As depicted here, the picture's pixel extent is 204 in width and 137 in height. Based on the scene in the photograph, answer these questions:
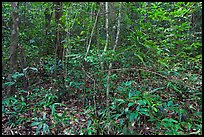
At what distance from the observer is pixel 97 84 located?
158 inches

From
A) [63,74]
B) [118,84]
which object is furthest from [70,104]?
[118,84]

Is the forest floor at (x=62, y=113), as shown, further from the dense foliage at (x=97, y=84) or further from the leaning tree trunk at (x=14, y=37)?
the leaning tree trunk at (x=14, y=37)

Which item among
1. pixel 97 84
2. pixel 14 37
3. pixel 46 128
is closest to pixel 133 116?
pixel 97 84

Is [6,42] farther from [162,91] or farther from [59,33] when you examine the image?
[162,91]

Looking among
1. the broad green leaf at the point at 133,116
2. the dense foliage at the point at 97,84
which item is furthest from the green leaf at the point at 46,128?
the broad green leaf at the point at 133,116

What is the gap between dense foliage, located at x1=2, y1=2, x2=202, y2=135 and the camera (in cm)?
327

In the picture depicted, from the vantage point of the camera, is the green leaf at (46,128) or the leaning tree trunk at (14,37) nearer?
the green leaf at (46,128)

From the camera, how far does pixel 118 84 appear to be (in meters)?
4.30

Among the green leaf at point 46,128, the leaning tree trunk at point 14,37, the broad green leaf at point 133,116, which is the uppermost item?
the leaning tree trunk at point 14,37

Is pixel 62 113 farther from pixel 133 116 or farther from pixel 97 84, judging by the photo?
pixel 133 116

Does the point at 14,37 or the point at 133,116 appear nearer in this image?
the point at 133,116

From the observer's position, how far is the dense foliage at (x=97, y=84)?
327cm

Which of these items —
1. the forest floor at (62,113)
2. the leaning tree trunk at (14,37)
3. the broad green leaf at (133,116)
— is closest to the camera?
the broad green leaf at (133,116)

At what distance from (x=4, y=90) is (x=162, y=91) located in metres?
3.28
